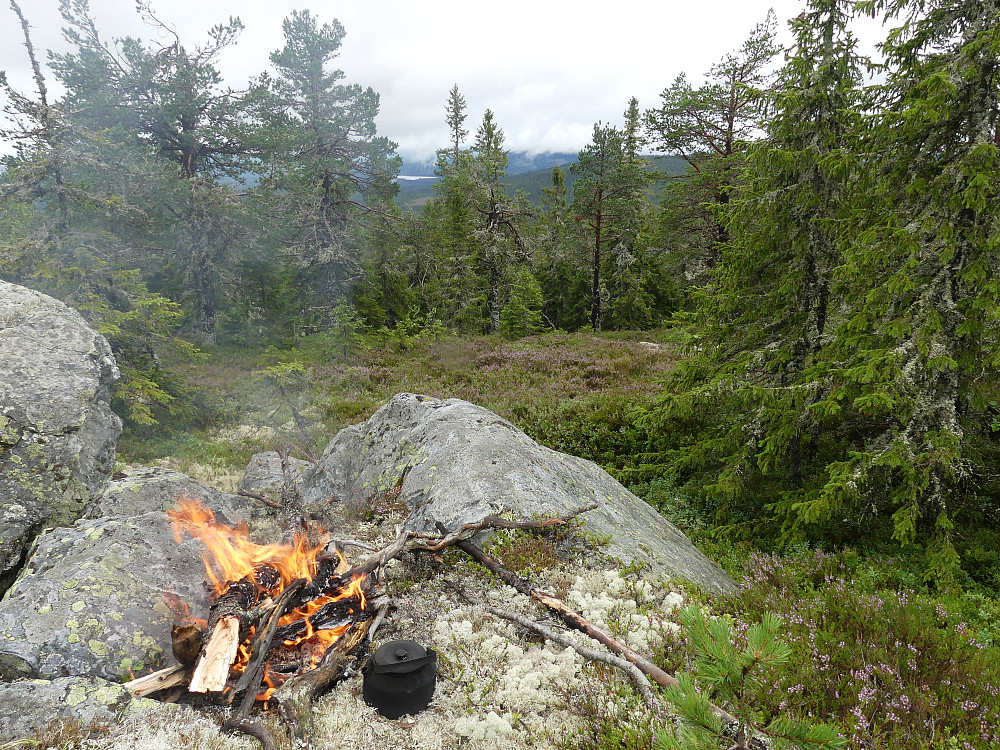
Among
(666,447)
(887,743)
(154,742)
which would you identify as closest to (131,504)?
(154,742)

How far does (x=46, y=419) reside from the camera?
5227 mm

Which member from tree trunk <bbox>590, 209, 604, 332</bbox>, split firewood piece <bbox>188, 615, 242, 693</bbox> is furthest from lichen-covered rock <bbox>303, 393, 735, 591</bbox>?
tree trunk <bbox>590, 209, 604, 332</bbox>

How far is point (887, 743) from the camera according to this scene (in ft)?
9.04

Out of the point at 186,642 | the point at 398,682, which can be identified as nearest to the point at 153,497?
the point at 186,642

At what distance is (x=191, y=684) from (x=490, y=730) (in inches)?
90.4

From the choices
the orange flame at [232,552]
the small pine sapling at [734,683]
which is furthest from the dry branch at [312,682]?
the small pine sapling at [734,683]

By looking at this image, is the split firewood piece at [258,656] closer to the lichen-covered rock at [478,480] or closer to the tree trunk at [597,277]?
the lichen-covered rock at [478,480]

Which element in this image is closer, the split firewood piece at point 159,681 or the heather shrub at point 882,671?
the heather shrub at point 882,671

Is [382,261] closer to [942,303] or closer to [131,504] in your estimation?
[131,504]

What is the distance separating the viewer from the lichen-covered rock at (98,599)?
340 centimetres

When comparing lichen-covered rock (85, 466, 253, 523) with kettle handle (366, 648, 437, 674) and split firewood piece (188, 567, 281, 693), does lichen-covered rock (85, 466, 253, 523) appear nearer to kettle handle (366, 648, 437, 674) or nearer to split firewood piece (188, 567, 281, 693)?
split firewood piece (188, 567, 281, 693)

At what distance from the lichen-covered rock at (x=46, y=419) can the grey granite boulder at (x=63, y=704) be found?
2.36 metres

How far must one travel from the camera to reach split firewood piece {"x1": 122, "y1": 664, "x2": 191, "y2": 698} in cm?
328

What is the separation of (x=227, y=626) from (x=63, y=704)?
1.11 meters
